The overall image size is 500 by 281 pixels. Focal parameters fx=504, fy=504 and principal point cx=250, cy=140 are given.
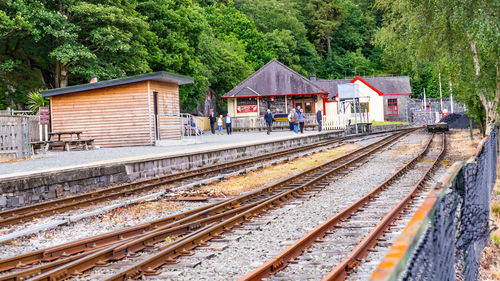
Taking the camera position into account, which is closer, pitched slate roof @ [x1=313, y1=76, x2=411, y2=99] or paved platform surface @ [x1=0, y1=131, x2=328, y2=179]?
paved platform surface @ [x1=0, y1=131, x2=328, y2=179]

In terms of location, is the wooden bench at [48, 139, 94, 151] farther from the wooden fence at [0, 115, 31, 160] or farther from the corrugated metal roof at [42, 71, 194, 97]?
the wooden fence at [0, 115, 31, 160]

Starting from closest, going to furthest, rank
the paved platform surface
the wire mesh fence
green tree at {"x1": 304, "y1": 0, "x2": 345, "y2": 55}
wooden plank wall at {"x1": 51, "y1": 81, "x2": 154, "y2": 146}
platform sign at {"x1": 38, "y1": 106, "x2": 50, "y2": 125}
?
the wire mesh fence → the paved platform surface → platform sign at {"x1": 38, "y1": 106, "x2": 50, "y2": 125} → wooden plank wall at {"x1": 51, "y1": 81, "x2": 154, "y2": 146} → green tree at {"x1": 304, "y1": 0, "x2": 345, "y2": 55}

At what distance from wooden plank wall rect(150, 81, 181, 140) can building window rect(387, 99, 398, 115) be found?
44.2 metres

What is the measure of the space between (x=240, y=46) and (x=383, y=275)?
65262 millimetres

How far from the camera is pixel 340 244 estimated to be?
6.34 m

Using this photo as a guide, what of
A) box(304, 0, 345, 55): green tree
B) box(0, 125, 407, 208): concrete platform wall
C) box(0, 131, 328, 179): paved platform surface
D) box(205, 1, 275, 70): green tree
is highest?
box(304, 0, 345, 55): green tree

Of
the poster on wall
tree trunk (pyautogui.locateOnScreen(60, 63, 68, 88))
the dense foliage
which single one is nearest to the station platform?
the dense foliage

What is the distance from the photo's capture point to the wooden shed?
22828 mm

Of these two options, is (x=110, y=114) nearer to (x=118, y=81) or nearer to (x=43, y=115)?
(x=118, y=81)

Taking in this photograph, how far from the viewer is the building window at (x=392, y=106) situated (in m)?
64.0

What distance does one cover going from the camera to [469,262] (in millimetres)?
4516

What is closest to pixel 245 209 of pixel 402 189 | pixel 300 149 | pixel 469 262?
pixel 402 189

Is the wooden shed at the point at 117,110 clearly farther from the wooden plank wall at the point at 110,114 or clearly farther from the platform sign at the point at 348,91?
the platform sign at the point at 348,91

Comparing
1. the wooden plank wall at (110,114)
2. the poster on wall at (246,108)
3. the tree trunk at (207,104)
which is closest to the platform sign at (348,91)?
the poster on wall at (246,108)
